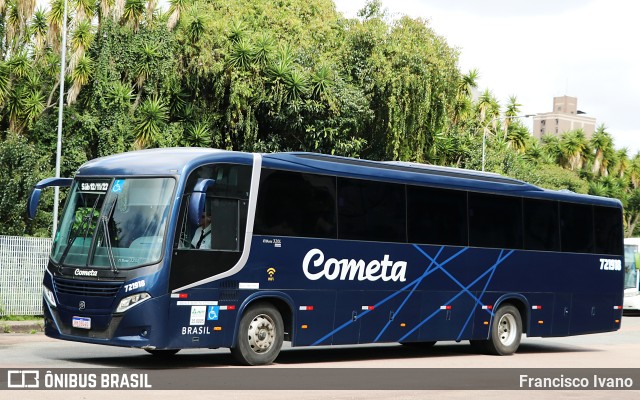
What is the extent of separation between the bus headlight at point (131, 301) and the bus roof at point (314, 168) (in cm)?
180

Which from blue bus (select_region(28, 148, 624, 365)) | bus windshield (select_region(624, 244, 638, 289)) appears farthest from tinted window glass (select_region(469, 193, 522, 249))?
bus windshield (select_region(624, 244, 638, 289))

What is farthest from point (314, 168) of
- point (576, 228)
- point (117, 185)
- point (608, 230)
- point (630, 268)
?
point (630, 268)

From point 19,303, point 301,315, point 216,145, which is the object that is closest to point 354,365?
point 301,315

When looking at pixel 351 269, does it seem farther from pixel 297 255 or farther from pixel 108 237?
pixel 108 237

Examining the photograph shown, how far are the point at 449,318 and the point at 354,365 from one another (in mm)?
2974

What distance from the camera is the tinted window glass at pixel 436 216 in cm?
1798

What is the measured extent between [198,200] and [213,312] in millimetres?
1767

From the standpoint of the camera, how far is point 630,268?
43.2 metres

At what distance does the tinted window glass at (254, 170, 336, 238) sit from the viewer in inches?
609

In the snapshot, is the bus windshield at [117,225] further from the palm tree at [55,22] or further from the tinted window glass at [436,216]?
the palm tree at [55,22]

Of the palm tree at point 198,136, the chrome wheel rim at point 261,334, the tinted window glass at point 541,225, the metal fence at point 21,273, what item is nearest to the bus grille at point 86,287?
the chrome wheel rim at point 261,334

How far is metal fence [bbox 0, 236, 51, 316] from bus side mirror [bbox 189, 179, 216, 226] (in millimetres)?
11225

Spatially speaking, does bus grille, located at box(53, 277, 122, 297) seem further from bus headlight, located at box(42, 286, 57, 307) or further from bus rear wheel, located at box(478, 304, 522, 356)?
bus rear wheel, located at box(478, 304, 522, 356)

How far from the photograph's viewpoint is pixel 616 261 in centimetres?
2273
